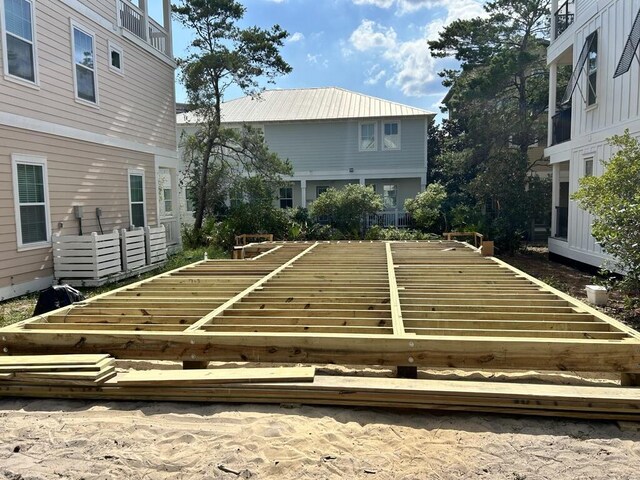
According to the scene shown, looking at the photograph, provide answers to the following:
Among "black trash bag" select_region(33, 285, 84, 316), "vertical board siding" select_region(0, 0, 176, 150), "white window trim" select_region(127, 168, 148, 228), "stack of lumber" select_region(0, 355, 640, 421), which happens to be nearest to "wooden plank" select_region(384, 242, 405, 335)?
"stack of lumber" select_region(0, 355, 640, 421)

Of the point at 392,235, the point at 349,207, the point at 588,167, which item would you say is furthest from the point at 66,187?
the point at 588,167

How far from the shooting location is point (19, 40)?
855 centimetres

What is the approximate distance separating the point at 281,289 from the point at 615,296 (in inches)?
271

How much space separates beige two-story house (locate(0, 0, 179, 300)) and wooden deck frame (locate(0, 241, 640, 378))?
3.97 meters

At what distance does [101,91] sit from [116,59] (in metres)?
1.30

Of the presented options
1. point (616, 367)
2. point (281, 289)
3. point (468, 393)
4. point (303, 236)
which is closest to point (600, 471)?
point (468, 393)

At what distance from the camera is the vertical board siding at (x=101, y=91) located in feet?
29.7

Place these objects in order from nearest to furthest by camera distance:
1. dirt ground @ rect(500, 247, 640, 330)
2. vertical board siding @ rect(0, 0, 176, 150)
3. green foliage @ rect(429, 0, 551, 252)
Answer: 1. dirt ground @ rect(500, 247, 640, 330)
2. vertical board siding @ rect(0, 0, 176, 150)
3. green foliage @ rect(429, 0, 551, 252)

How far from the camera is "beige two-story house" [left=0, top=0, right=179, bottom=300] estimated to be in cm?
843

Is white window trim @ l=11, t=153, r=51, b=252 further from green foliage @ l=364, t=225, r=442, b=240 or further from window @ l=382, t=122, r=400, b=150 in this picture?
window @ l=382, t=122, r=400, b=150

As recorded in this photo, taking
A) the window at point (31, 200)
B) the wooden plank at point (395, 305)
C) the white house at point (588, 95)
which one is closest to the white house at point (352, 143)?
the white house at point (588, 95)

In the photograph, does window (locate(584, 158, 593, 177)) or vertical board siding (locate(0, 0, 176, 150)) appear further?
window (locate(584, 158, 593, 177))

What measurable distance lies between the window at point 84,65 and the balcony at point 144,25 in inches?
61.7

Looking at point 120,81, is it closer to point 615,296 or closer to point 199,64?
point 199,64
